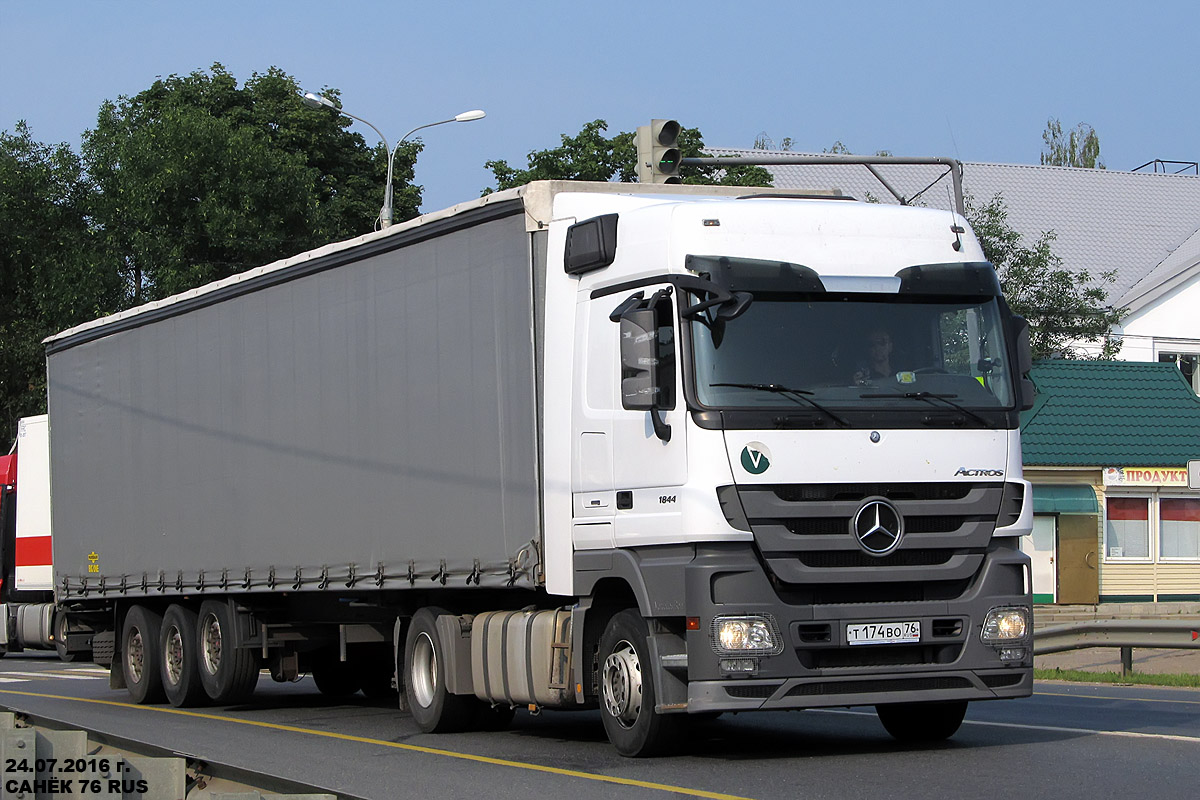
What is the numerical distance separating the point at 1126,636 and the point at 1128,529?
19.8 meters

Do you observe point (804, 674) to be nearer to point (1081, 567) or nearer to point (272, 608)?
point (272, 608)

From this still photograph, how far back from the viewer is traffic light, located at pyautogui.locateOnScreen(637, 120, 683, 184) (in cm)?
1909

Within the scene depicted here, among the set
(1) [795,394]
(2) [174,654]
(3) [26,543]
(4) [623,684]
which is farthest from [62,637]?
(1) [795,394]

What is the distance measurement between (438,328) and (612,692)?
3660mm

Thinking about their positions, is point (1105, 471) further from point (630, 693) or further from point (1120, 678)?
point (630, 693)

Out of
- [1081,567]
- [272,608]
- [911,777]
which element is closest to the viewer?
[911,777]

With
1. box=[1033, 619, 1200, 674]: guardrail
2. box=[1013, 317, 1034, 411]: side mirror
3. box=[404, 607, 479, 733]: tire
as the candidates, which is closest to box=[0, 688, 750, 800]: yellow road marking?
box=[404, 607, 479, 733]: tire

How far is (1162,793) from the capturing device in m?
9.27

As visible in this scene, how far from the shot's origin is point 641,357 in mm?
10953

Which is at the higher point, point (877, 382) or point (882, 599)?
point (877, 382)

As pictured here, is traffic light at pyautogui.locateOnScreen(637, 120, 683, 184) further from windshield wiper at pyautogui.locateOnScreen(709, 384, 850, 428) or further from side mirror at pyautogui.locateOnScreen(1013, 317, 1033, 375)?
windshield wiper at pyautogui.locateOnScreen(709, 384, 850, 428)

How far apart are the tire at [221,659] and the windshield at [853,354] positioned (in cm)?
795

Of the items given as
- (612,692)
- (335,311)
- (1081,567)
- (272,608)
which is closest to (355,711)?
(272,608)

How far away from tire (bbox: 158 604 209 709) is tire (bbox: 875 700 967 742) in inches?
317
